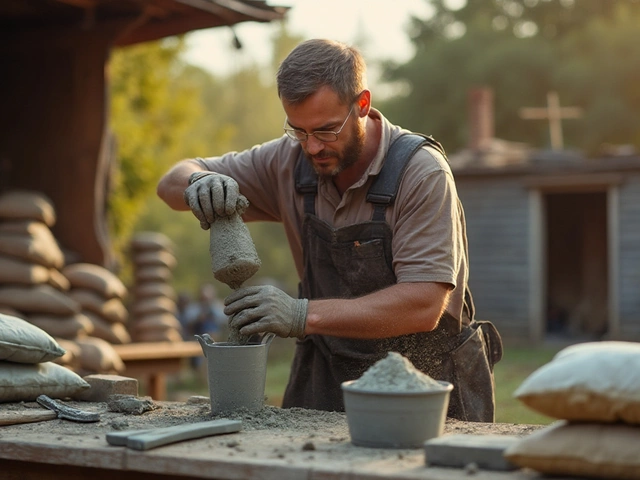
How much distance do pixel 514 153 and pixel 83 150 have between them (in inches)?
513

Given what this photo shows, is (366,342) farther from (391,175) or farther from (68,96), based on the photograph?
(68,96)

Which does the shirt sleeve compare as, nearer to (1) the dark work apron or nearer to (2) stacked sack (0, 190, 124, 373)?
(1) the dark work apron

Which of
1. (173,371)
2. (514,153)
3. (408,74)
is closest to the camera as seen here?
(173,371)

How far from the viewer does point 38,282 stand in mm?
6742

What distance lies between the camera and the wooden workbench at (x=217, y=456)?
7.78 ft

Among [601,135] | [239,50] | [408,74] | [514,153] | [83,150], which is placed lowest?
[83,150]

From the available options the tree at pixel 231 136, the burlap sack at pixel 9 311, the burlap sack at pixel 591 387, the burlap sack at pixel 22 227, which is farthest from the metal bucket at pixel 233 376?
the tree at pixel 231 136

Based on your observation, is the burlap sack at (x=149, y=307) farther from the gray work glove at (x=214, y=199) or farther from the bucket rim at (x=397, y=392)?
the bucket rim at (x=397, y=392)

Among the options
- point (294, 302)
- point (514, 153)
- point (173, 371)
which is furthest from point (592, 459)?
point (514, 153)

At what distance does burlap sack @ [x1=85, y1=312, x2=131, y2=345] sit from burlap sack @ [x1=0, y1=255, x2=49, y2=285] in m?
0.77

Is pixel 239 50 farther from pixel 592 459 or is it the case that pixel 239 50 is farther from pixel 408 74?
pixel 408 74

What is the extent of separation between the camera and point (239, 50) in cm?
716

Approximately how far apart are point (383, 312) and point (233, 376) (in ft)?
1.95

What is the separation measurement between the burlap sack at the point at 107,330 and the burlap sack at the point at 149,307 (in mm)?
1612
